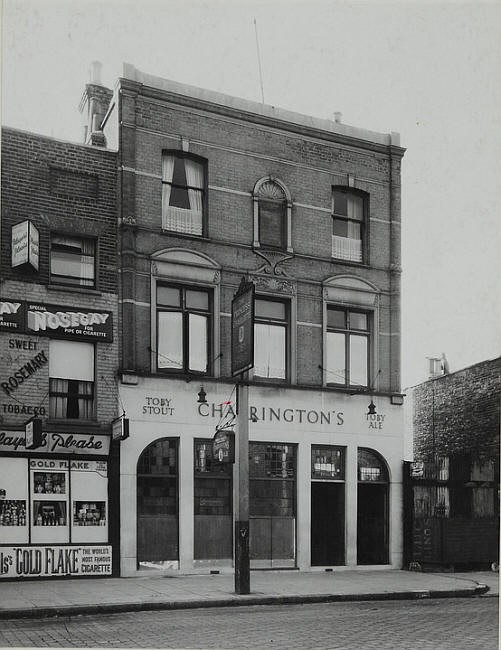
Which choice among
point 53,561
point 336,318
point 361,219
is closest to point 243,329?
point 53,561

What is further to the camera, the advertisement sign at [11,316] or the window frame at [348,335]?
the window frame at [348,335]

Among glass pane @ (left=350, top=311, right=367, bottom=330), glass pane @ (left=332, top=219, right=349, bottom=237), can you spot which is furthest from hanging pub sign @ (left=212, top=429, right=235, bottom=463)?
glass pane @ (left=332, top=219, right=349, bottom=237)

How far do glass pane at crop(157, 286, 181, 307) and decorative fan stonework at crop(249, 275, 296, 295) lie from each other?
6.53 feet

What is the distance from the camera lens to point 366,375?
23.8m

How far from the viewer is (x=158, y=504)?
20484mm

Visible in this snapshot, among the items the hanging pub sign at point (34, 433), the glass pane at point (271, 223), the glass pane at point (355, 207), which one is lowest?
the hanging pub sign at point (34, 433)

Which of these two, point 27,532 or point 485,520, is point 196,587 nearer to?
point 27,532

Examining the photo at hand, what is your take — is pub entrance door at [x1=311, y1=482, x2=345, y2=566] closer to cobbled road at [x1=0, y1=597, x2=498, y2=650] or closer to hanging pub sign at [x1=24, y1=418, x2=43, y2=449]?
cobbled road at [x1=0, y1=597, x2=498, y2=650]

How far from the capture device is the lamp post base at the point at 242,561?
53.9 ft

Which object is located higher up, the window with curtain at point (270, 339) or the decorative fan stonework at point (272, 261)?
the decorative fan stonework at point (272, 261)

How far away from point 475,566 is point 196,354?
29.5 ft

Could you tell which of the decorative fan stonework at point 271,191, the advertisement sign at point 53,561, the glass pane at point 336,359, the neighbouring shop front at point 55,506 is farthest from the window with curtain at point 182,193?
the advertisement sign at point 53,561

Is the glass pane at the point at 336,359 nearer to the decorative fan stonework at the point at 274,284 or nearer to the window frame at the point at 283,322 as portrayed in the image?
the window frame at the point at 283,322

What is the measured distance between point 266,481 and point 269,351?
3210mm
